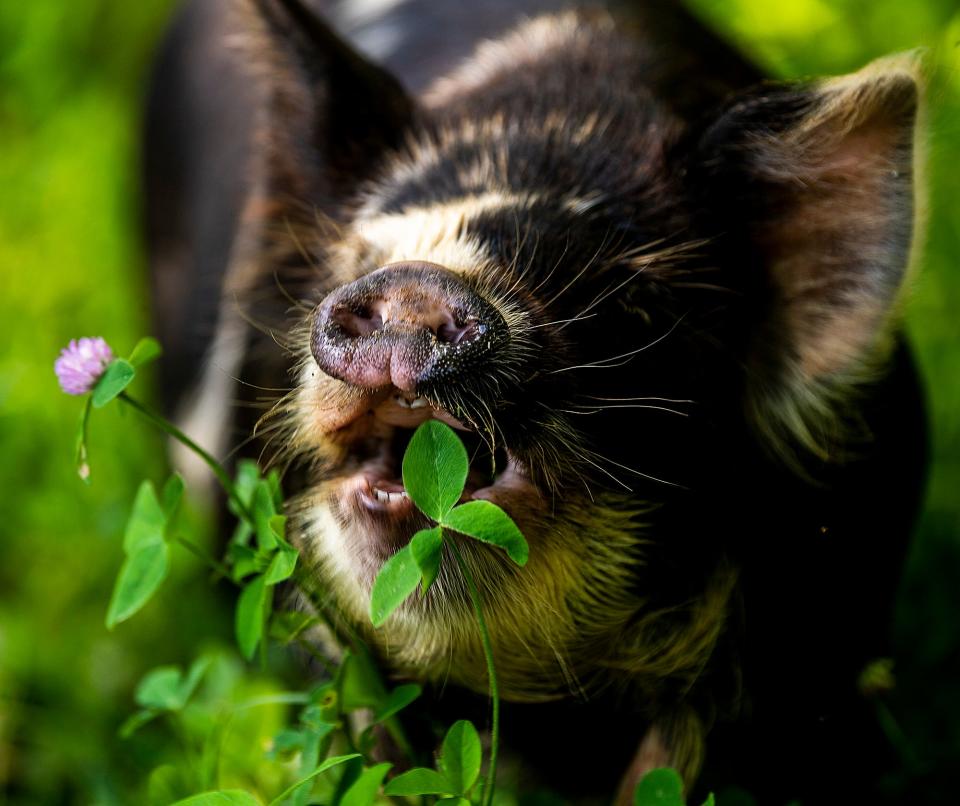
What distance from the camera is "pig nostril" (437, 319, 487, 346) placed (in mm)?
1477

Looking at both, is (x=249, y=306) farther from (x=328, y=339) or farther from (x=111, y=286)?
(x=111, y=286)

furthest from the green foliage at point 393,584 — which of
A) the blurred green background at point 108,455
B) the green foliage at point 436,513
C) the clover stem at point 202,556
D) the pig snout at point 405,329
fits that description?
the blurred green background at point 108,455

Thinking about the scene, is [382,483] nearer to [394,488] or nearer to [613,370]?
[394,488]

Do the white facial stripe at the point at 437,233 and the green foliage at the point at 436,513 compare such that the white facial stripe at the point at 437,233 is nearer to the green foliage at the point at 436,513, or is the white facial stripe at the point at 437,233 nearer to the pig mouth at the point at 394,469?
the pig mouth at the point at 394,469

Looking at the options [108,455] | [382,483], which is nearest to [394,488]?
[382,483]

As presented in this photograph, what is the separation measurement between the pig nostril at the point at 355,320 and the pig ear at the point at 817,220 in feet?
2.09

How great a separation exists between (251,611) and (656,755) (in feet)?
2.40

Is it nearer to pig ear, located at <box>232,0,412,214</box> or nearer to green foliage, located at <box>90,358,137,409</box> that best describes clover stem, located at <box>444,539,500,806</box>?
green foliage, located at <box>90,358,137,409</box>

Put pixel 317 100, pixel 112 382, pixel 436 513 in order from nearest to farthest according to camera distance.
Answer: pixel 436 513 → pixel 112 382 → pixel 317 100

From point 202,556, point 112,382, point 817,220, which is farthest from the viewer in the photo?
point 817,220

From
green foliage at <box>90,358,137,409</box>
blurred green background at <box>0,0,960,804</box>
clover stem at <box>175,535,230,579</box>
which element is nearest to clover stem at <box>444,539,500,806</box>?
clover stem at <box>175,535,230,579</box>

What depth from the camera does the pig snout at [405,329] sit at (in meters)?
1.44

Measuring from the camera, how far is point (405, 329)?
1.45m

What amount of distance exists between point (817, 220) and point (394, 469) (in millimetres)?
743
